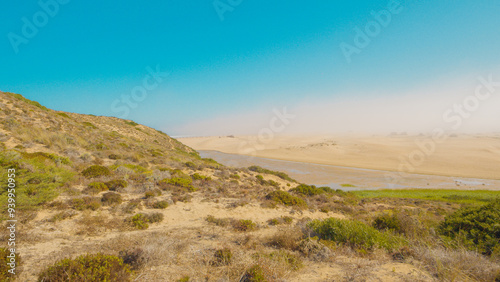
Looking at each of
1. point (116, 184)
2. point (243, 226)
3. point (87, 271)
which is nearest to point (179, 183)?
point (116, 184)

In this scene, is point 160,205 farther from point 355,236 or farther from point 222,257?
point 355,236

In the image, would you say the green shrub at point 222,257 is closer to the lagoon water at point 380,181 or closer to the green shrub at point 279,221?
the green shrub at point 279,221

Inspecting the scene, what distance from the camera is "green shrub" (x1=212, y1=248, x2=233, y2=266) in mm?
5074

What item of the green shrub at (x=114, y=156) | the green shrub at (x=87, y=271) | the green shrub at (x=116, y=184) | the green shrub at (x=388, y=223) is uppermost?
the green shrub at (x=114, y=156)

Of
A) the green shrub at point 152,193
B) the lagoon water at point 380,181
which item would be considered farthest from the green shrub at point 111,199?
the lagoon water at point 380,181

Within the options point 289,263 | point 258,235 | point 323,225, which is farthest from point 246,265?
point 323,225

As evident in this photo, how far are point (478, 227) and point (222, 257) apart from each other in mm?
8313

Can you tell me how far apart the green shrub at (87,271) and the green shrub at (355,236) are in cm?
586

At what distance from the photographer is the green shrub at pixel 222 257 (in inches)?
200

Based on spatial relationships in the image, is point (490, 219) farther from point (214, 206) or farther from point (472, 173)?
point (472, 173)

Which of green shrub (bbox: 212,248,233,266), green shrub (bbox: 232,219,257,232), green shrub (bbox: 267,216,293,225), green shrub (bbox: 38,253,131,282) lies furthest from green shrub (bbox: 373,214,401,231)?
green shrub (bbox: 38,253,131,282)

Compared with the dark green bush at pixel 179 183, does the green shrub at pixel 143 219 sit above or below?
below

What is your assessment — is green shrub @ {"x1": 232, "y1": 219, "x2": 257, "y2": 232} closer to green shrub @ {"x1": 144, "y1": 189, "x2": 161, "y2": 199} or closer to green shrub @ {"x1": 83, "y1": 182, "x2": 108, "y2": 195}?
green shrub @ {"x1": 144, "y1": 189, "x2": 161, "y2": 199}

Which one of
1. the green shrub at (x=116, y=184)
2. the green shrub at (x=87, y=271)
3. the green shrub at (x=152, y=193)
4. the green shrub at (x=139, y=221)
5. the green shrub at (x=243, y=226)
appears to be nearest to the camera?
the green shrub at (x=87, y=271)
